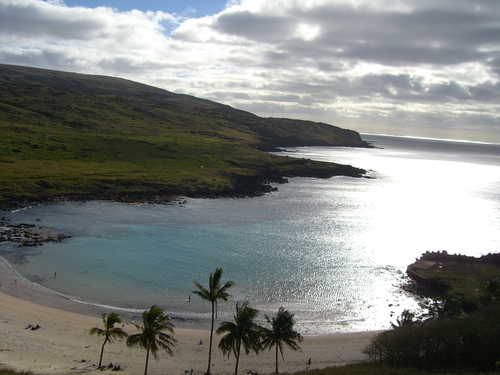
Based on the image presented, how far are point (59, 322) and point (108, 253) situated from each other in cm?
2268

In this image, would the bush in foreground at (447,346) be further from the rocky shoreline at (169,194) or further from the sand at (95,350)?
the rocky shoreline at (169,194)

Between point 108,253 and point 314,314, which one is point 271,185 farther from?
point 314,314

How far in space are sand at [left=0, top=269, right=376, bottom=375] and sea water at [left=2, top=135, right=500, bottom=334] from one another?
3543mm

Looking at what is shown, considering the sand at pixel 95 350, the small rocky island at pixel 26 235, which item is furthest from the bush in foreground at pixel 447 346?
the small rocky island at pixel 26 235

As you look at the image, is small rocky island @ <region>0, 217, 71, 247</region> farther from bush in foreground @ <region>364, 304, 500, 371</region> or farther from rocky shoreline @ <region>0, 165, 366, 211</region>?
bush in foreground @ <region>364, 304, 500, 371</region>

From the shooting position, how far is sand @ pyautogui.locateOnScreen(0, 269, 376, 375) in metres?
34.1

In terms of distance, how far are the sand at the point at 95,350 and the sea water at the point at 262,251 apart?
3543mm

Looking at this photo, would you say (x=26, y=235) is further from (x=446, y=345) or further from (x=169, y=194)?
(x=446, y=345)

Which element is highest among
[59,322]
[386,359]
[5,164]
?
[5,164]

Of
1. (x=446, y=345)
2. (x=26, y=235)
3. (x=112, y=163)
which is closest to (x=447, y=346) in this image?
(x=446, y=345)

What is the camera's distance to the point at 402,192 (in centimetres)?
14350

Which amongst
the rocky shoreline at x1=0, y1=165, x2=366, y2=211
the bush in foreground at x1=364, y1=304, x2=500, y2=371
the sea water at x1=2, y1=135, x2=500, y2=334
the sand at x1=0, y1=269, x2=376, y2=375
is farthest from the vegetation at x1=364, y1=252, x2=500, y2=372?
the rocky shoreline at x1=0, y1=165, x2=366, y2=211

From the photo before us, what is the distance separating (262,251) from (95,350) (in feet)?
115

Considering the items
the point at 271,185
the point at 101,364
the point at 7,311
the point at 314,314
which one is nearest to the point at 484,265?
the point at 314,314
